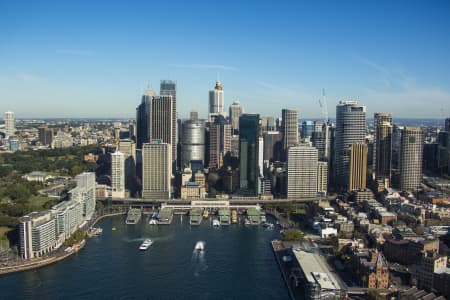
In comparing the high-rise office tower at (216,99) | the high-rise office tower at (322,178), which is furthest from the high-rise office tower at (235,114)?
the high-rise office tower at (322,178)

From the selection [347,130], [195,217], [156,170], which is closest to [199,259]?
[195,217]

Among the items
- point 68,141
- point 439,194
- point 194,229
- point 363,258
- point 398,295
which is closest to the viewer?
point 398,295

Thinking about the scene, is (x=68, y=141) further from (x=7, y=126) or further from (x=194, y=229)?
(x=194, y=229)

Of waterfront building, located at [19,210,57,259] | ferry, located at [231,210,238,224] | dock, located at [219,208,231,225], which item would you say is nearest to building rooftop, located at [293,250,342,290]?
dock, located at [219,208,231,225]

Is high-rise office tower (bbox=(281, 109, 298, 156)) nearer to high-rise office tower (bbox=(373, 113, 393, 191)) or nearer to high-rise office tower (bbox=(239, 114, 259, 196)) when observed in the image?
high-rise office tower (bbox=(373, 113, 393, 191))

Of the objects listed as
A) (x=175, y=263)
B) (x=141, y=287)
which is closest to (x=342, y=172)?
(x=175, y=263)
